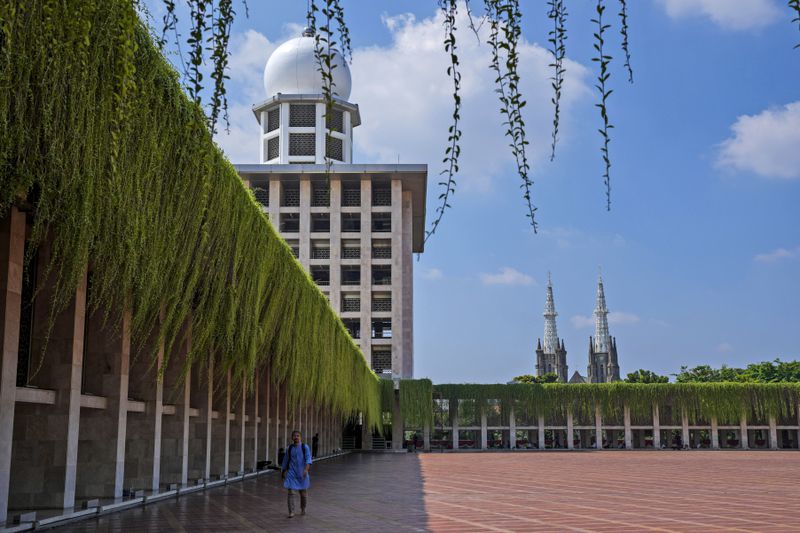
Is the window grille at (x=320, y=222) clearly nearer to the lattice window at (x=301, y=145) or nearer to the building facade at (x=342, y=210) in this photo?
the building facade at (x=342, y=210)

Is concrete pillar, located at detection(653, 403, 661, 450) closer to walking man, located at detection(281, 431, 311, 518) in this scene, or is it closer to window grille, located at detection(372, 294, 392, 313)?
window grille, located at detection(372, 294, 392, 313)

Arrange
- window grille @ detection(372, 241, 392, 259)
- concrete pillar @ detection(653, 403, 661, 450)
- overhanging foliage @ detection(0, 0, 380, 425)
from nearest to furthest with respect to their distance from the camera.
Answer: overhanging foliage @ detection(0, 0, 380, 425)
concrete pillar @ detection(653, 403, 661, 450)
window grille @ detection(372, 241, 392, 259)

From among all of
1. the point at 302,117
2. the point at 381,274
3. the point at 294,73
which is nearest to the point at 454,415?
the point at 381,274

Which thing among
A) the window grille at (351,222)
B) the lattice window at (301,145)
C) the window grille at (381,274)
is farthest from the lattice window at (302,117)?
the window grille at (381,274)

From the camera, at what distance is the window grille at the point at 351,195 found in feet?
220

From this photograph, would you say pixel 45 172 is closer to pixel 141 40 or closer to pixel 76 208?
Answer: pixel 76 208

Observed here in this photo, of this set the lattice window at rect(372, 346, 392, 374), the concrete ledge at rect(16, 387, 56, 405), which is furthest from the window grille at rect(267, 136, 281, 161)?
the concrete ledge at rect(16, 387, 56, 405)

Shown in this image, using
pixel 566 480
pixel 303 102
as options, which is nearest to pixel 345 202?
pixel 303 102

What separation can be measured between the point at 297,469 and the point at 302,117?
57.4m

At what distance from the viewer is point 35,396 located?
10180 mm

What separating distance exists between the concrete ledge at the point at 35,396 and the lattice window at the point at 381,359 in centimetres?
5282

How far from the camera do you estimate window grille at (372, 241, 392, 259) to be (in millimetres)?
65625

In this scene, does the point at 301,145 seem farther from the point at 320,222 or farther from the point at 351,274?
the point at 351,274

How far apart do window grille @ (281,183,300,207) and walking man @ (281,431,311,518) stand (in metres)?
55.2
